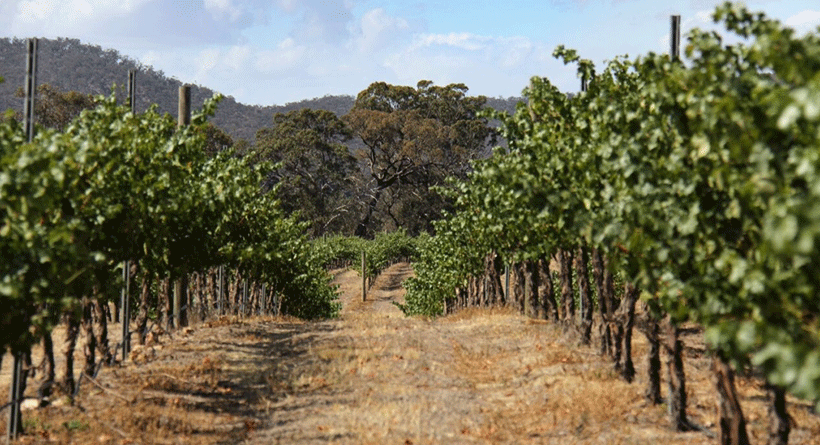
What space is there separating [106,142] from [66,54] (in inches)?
5789

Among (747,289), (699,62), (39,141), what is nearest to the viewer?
(747,289)

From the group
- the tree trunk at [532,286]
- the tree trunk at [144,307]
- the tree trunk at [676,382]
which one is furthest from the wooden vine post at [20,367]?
the tree trunk at [532,286]

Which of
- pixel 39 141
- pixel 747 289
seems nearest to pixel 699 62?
pixel 747 289

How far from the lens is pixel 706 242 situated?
6988 mm

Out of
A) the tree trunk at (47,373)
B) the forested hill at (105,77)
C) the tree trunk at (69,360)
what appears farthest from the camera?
the forested hill at (105,77)

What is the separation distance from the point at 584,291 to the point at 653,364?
4390 millimetres

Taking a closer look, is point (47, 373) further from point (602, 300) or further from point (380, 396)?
point (602, 300)

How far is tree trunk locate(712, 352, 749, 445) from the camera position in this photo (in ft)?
25.6

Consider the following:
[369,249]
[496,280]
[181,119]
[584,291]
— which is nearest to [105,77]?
[369,249]

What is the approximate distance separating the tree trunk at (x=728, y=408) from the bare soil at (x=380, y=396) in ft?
4.05

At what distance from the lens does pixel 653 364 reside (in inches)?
412

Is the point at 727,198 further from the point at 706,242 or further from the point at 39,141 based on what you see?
the point at 39,141

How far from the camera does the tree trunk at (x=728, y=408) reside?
7.79 meters

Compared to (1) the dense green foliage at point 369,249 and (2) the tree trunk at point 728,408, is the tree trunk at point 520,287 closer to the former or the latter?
(2) the tree trunk at point 728,408
